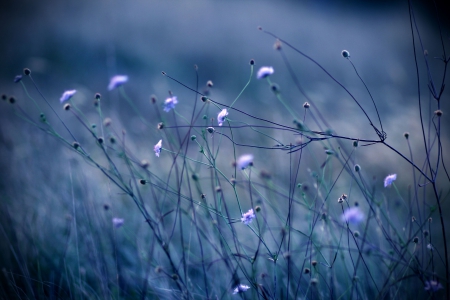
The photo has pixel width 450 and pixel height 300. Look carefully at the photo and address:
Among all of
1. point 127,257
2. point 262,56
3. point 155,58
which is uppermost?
point 262,56

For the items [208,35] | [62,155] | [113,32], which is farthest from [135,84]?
[62,155]

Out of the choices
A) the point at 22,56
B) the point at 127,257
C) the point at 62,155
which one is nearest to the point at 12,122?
the point at 62,155

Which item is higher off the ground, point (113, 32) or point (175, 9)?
point (175, 9)

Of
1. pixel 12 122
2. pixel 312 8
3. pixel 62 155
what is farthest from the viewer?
pixel 312 8

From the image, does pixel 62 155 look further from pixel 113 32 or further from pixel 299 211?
pixel 113 32

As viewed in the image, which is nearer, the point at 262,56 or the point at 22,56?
the point at 22,56

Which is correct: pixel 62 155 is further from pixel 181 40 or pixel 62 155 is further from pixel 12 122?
pixel 181 40

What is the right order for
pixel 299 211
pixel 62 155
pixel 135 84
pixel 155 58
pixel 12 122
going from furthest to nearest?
pixel 155 58 → pixel 135 84 → pixel 12 122 → pixel 62 155 → pixel 299 211
